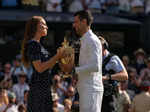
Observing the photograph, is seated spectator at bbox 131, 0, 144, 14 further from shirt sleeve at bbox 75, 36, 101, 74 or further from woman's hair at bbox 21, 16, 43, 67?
shirt sleeve at bbox 75, 36, 101, 74

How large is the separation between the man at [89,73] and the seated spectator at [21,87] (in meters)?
6.33

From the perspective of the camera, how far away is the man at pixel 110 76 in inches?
232

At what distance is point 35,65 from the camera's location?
508cm

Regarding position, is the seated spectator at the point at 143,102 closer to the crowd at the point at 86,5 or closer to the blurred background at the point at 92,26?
the blurred background at the point at 92,26

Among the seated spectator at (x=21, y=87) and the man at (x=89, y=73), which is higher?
the man at (x=89, y=73)

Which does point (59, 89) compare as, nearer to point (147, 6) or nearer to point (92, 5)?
point (92, 5)

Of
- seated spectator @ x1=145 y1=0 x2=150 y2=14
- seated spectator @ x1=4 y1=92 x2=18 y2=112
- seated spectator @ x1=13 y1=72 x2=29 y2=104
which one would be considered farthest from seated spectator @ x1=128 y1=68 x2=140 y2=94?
seated spectator @ x1=145 y1=0 x2=150 y2=14

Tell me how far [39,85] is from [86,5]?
10.2 m

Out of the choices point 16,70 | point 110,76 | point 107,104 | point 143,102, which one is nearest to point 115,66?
point 110,76

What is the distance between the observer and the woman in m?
5.16

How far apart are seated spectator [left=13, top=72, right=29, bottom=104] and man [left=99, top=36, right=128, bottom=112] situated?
215 inches

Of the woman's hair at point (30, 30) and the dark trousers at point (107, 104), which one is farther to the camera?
the dark trousers at point (107, 104)

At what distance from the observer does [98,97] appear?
5.07 metres

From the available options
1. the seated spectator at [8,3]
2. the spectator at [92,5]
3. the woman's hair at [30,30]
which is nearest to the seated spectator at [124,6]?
the spectator at [92,5]
